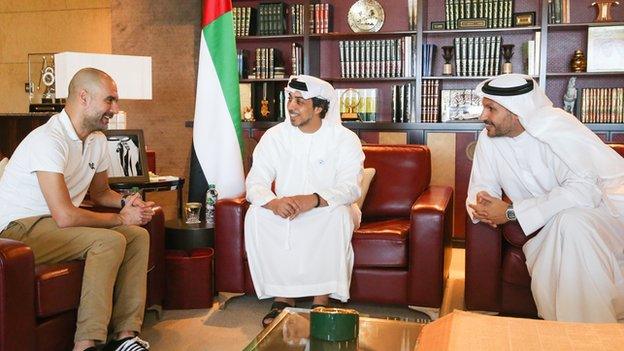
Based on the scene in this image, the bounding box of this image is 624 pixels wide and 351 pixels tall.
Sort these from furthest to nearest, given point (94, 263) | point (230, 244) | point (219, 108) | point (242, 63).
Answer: point (242, 63) → point (219, 108) → point (230, 244) → point (94, 263)

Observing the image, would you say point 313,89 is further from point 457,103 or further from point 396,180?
point 457,103

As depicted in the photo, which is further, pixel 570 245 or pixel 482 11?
pixel 482 11

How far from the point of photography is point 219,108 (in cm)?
409

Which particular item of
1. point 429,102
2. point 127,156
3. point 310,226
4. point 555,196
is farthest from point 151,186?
point 429,102

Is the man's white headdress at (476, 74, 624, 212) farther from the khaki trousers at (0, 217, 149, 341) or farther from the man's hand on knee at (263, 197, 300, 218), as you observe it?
the khaki trousers at (0, 217, 149, 341)

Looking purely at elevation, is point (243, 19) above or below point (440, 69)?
above

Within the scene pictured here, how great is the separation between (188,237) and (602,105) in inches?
133

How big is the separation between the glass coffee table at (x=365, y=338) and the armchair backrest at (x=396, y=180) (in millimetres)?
1776

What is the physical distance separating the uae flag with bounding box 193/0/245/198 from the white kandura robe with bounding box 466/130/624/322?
1.64 m

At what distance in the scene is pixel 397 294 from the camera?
3162mm

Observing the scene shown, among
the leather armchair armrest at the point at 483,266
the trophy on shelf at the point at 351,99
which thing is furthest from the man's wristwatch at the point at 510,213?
the trophy on shelf at the point at 351,99

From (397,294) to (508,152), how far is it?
0.88 metres

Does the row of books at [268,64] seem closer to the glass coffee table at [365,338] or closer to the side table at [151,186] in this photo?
the side table at [151,186]

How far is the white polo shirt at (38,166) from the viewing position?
247 cm
